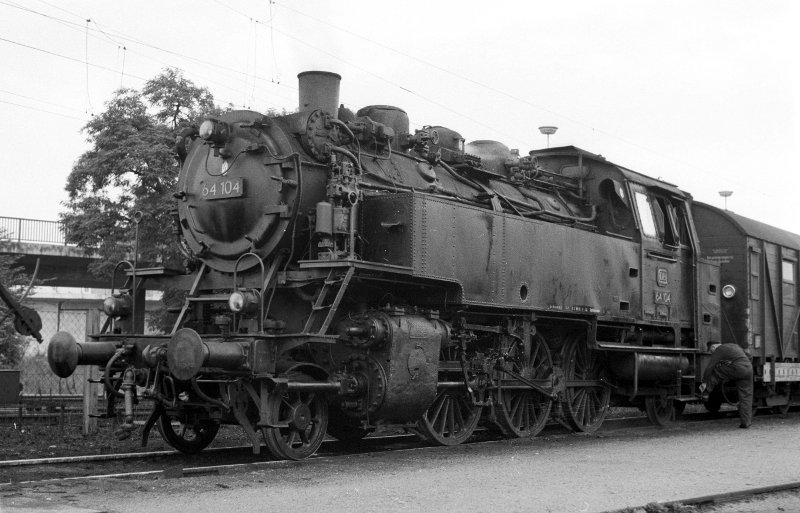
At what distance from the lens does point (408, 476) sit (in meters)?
7.78

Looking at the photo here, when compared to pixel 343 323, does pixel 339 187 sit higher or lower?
higher

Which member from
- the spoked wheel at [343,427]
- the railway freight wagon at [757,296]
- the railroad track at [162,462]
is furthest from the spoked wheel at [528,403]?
the railway freight wagon at [757,296]

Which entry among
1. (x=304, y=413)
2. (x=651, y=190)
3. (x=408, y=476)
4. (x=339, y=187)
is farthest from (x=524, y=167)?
(x=408, y=476)

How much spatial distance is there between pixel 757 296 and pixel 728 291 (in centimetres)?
62

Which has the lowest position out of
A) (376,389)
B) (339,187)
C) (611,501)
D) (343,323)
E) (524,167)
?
(611,501)

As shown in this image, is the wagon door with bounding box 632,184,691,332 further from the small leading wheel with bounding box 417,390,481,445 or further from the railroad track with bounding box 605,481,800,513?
the railroad track with bounding box 605,481,800,513

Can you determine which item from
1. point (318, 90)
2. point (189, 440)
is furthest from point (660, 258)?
point (189, 440)

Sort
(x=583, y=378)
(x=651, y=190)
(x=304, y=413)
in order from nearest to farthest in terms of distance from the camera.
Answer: (x=304, y=413), (x=583, y=378), (x=651, y=190)

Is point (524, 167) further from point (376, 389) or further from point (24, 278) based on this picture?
point (24, 278)

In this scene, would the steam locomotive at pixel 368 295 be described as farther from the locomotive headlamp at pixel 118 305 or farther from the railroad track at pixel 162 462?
the railroad track at pixel 162 462

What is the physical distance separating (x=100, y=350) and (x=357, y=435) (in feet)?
10.4

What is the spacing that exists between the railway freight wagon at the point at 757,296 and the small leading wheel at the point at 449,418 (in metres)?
7.51

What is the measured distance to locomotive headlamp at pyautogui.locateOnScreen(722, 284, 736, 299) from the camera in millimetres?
16875

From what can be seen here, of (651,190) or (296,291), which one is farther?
(651,190)
